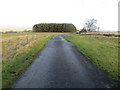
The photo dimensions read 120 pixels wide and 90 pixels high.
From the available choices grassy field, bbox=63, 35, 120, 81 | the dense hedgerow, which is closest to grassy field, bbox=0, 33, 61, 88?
grassy field, bbox=63, 35, 120, 81

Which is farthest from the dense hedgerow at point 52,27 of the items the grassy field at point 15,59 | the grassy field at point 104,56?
the grassy field at point 104,56

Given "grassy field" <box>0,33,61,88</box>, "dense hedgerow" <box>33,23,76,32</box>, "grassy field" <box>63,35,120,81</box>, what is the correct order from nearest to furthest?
"grassy field" <box>0,33,61,88</box> < "grassy field" <box>63,35,120,81</box> < "dense hedgerow" <box>33,23,76,32</box>

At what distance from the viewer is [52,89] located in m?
5.38

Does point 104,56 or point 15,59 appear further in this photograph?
point 104,56

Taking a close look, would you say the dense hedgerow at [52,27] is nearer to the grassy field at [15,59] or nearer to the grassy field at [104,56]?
the grassy field at [15,59]

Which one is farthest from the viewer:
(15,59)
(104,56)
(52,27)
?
(52,27)

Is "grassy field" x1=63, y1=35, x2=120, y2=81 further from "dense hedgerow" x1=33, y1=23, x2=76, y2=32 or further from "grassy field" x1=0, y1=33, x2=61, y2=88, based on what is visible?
"dense hedgerow" x1=33, y1=23, x2=76, y2=32

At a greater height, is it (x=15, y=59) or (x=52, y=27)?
(x=52, y=27)

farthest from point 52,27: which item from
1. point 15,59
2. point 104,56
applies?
point 15,59

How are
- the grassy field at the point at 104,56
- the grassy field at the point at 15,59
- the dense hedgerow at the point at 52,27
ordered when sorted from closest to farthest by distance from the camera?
1. the grassy field at the point at 15,59
2. the grassy field at the point at 104,56
3. the dense hedgerow at the point at 52,27

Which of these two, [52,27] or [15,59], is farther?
[52,27]

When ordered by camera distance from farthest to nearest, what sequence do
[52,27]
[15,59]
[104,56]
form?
[52,27] → [104,56] → [15,59]

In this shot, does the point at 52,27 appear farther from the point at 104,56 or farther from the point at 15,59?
the point at 15,59

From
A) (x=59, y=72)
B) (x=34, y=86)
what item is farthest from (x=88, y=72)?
(x=34, y=86)
